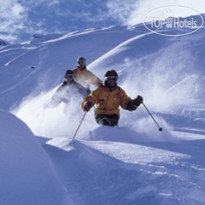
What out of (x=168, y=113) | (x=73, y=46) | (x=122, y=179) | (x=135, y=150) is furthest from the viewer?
(x=73, y=46)

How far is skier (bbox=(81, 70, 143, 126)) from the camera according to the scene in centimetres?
683

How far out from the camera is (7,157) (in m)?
2.99

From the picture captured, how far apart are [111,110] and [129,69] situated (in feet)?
31.7

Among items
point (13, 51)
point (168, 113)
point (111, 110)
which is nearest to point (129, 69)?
point (168, 113)

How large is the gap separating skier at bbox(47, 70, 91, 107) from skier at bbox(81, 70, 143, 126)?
2143mm

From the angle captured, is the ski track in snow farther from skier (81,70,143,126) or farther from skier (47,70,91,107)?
skier (47,70,91,107)

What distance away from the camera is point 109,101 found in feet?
23.0

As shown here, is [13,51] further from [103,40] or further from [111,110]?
[111,110]

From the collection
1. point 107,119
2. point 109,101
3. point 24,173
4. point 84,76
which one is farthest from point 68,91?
point 24,173

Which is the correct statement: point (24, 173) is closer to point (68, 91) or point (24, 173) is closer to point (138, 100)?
point (138, 100)

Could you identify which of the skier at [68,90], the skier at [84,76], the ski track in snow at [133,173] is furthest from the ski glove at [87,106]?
the skier at [84,76]

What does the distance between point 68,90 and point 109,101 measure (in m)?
2.48

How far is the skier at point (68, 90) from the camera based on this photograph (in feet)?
29.8

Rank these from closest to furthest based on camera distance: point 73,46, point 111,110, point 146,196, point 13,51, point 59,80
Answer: point 146,196
point 111,110
point 59,80
point 73,46
point 13,51
